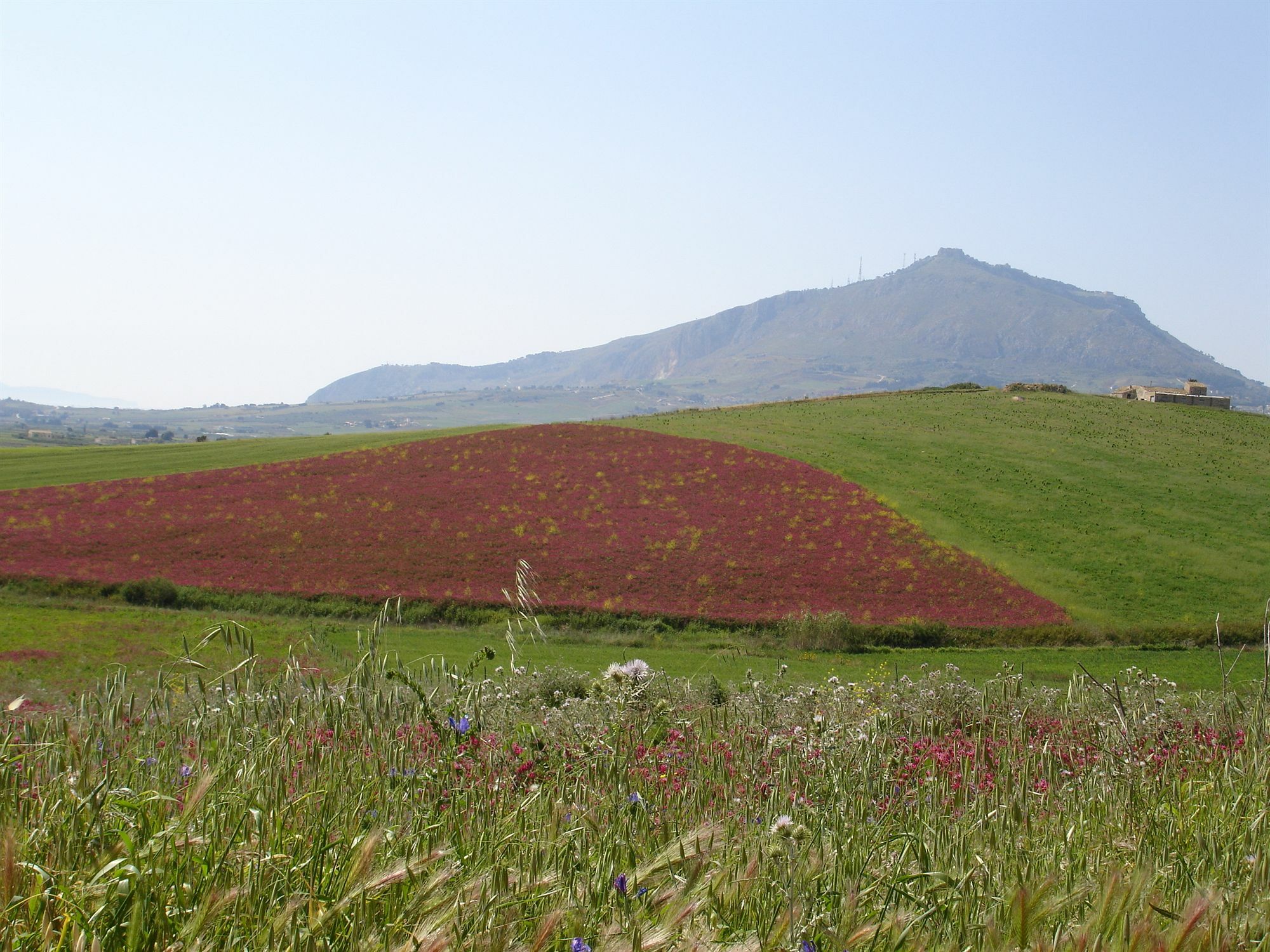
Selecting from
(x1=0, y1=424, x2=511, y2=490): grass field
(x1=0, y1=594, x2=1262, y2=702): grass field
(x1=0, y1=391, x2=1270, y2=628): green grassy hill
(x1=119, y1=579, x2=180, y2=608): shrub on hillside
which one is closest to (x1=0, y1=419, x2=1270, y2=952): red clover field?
(x1=0, y1=594, x2=1262, y2=702): grass field

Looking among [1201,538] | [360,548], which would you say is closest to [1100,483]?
[1201,538]

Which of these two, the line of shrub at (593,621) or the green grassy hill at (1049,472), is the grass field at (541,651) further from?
the green grassy hill at (1049,472)

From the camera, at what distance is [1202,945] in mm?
2586

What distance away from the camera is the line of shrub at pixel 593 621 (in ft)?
92.2

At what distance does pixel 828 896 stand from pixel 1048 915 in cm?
71

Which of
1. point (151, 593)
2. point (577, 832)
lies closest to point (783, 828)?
point (577, 832)

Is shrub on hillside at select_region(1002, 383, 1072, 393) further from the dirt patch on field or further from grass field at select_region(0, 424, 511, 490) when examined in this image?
the dirt patch on field

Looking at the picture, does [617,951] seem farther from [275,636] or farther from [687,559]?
[687,559]

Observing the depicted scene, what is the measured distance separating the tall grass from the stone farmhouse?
7689cm

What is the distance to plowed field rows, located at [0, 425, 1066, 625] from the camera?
98.8 feet

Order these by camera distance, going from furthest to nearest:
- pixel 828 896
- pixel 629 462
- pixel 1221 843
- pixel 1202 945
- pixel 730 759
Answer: pixel 629 462, pixel 730 759, pixel 1221 843, pixel 828 896, pixel 1202 945

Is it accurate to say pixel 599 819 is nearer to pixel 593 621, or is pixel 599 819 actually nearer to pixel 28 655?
pixel 28 655

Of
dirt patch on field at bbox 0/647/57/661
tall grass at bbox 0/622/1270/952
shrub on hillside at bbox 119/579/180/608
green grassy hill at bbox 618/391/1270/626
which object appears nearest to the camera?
tall grass at bbox 0/622/1270/952

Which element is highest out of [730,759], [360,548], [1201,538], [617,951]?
[617,951]
